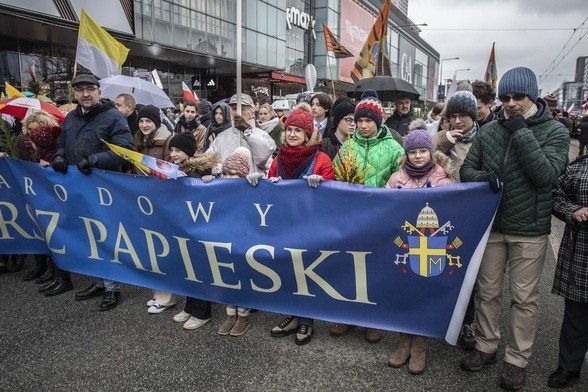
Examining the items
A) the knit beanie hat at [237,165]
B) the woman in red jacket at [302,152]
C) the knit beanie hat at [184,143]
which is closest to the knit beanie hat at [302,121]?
the woman in red jacket at [302,152]

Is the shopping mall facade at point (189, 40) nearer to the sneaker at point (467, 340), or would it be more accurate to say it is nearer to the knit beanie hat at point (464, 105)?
the knit beanie hat at point (464, 105)

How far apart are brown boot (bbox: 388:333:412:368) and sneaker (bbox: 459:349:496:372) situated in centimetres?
36

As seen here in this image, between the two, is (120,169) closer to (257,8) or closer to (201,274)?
(201,274)

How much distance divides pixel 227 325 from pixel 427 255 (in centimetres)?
168

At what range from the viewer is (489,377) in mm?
2770

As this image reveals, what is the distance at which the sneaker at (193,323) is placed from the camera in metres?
3.45

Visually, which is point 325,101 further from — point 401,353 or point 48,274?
point 48,274

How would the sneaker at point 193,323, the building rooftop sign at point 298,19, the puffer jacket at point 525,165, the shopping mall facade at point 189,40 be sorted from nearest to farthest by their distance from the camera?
the puffer jacket at point 525,165
the sneaker at point 193,323
the shopping mall facade at point 189,40
the building rooftop sign at point 298,19

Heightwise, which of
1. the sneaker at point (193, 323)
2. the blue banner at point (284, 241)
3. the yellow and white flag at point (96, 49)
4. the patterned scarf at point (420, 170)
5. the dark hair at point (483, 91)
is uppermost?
the yellow and white flag at point (96, 49)

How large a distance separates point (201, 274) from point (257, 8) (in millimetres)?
29262

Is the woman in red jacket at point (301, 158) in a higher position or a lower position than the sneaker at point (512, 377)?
higher

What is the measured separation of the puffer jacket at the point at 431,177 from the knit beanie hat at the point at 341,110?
3.94 ft

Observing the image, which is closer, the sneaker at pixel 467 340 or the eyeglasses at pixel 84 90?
the sneaker at pixel 467 340

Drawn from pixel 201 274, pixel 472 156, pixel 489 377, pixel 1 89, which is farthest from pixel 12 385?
pixel 1 89
